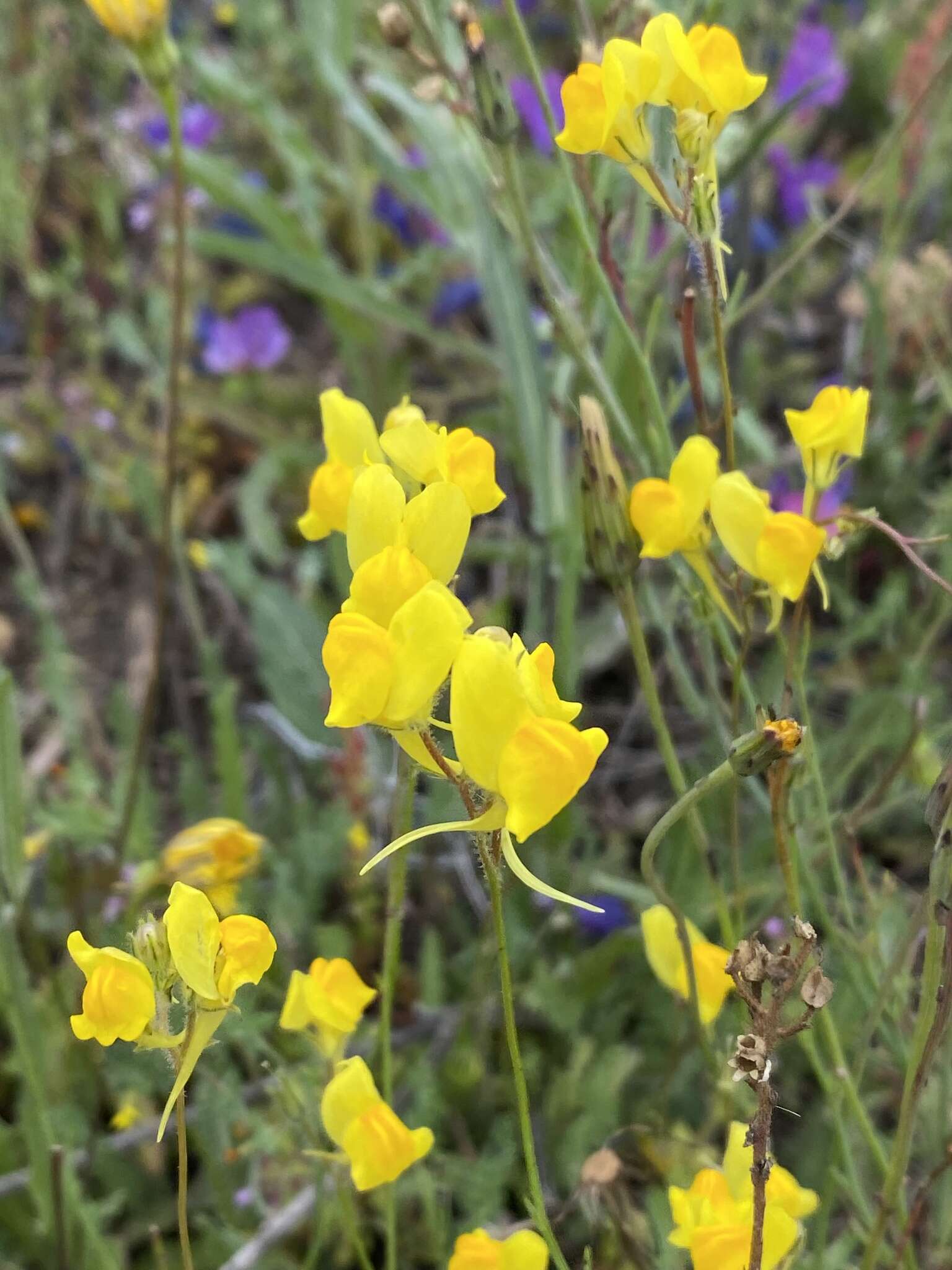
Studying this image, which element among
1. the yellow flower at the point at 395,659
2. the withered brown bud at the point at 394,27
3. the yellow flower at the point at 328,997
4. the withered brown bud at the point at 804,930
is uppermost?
the withered brown bud at the point at 394,27

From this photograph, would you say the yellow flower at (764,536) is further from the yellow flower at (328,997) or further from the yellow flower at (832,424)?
the yellow flower at (328,997)

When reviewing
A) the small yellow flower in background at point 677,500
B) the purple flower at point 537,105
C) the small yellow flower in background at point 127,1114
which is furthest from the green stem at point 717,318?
the purple flower at point 537,105

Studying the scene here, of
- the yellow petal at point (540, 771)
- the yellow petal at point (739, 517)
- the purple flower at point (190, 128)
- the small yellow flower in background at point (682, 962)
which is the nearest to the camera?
the yellow petal at point (540, 771)

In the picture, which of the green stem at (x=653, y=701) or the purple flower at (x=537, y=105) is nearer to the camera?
the green stem at (x=653, y=701)

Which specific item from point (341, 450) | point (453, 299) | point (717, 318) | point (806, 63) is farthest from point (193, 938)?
point (806, 63)

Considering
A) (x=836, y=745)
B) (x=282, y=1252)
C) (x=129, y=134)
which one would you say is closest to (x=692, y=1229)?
(x=282, y=1252)

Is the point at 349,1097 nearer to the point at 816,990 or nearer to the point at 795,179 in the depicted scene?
the point at 816,990

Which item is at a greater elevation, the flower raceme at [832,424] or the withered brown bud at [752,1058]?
the flower raceme at [832,424]
